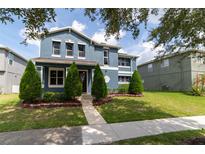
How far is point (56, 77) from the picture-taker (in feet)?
51.2

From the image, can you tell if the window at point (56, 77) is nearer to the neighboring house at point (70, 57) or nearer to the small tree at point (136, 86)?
the neighboring house at point (70, 57)

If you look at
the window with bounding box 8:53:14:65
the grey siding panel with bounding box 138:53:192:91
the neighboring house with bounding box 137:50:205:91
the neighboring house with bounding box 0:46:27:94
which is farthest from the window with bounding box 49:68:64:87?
the grey siding panel with bounding box 138:53:192:91

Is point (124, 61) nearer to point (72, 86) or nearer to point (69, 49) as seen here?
point (69, 49)

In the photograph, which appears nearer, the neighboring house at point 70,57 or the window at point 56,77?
the neighboring house at point 70,57

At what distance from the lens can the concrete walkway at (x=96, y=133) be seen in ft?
17.6

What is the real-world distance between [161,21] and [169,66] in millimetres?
20064

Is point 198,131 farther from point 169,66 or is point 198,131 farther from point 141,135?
point 169,66

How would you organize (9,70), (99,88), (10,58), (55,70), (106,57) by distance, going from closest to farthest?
(99,88)
(55,70)
(106,57)
(9,70)
(10,58)

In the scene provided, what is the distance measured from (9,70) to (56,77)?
1010 cm

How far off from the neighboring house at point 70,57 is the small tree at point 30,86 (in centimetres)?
238

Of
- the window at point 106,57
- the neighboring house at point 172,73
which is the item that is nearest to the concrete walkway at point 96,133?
the neighboring house at point 172,73

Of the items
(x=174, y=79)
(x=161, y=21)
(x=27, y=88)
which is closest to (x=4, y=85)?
(x=27, y=88)

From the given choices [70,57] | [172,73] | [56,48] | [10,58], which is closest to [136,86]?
[70,57]

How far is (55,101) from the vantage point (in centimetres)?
1214
